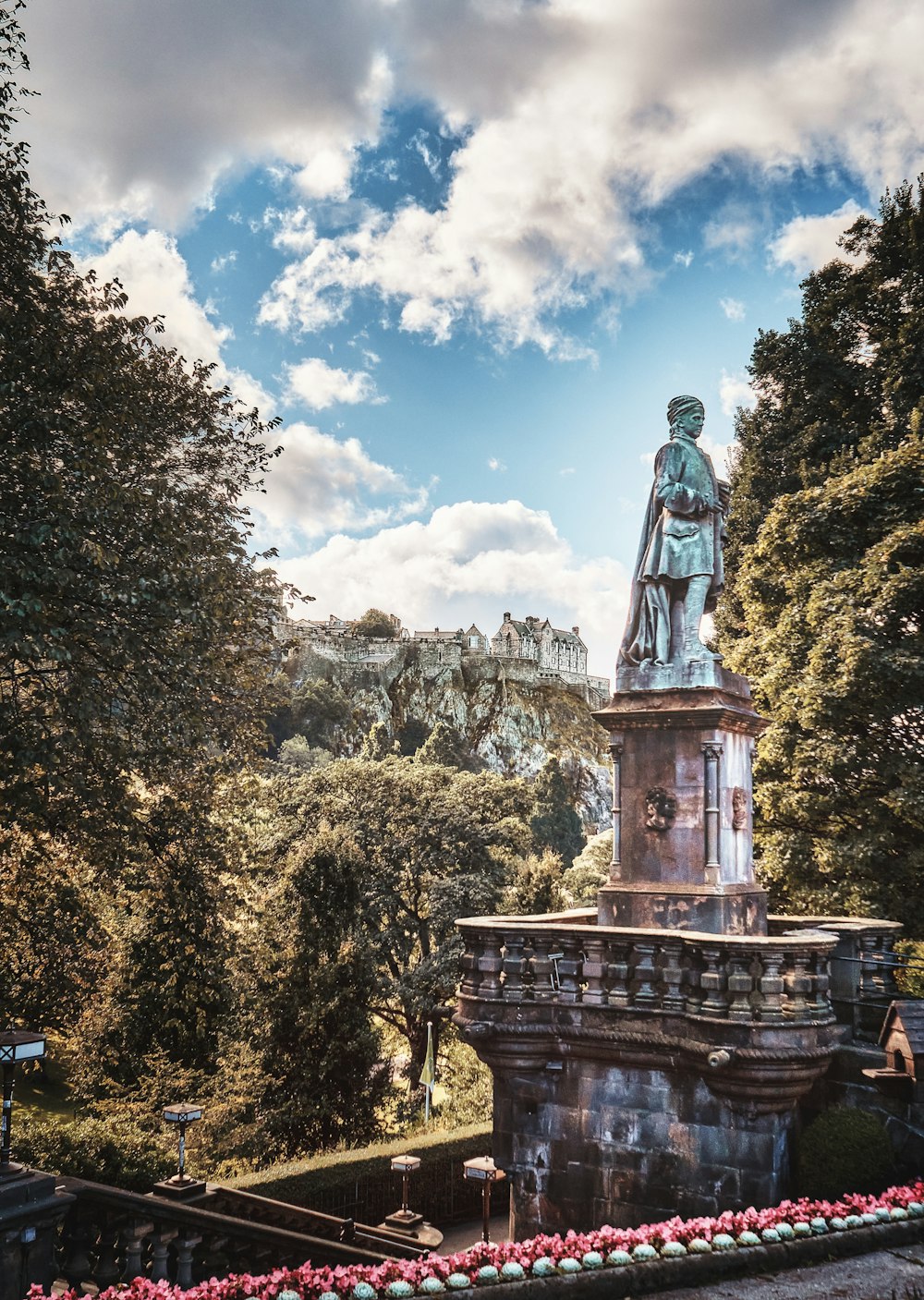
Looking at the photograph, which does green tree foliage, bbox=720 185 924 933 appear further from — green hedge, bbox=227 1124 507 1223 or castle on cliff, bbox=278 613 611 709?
castle on cliff, bbox=278 613 611 709

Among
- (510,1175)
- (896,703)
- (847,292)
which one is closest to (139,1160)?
(510,1175)

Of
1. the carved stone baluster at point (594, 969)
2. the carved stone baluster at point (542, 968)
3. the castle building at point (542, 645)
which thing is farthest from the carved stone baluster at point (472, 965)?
the castle building at point (542, 645)

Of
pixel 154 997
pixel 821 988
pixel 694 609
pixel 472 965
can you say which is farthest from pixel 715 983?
pixel 154 997

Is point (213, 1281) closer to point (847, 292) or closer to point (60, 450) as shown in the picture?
point (60, 450)

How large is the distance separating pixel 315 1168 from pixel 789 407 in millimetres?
22408

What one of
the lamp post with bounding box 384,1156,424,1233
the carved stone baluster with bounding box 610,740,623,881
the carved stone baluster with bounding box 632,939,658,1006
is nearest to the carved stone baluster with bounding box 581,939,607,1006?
the carved stone baluster with bounding box 632,939,658,1006

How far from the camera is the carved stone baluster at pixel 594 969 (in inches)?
409

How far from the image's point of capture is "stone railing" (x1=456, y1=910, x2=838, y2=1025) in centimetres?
945

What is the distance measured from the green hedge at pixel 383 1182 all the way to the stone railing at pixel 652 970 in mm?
6657

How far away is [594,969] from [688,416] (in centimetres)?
780

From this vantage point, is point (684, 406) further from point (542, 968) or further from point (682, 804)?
point (542, 968)

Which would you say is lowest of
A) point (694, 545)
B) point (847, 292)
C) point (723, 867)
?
point (723, 867)

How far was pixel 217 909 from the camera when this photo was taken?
16781 millimetres

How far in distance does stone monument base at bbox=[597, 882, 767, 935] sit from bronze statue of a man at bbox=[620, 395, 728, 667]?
9.81 feet
